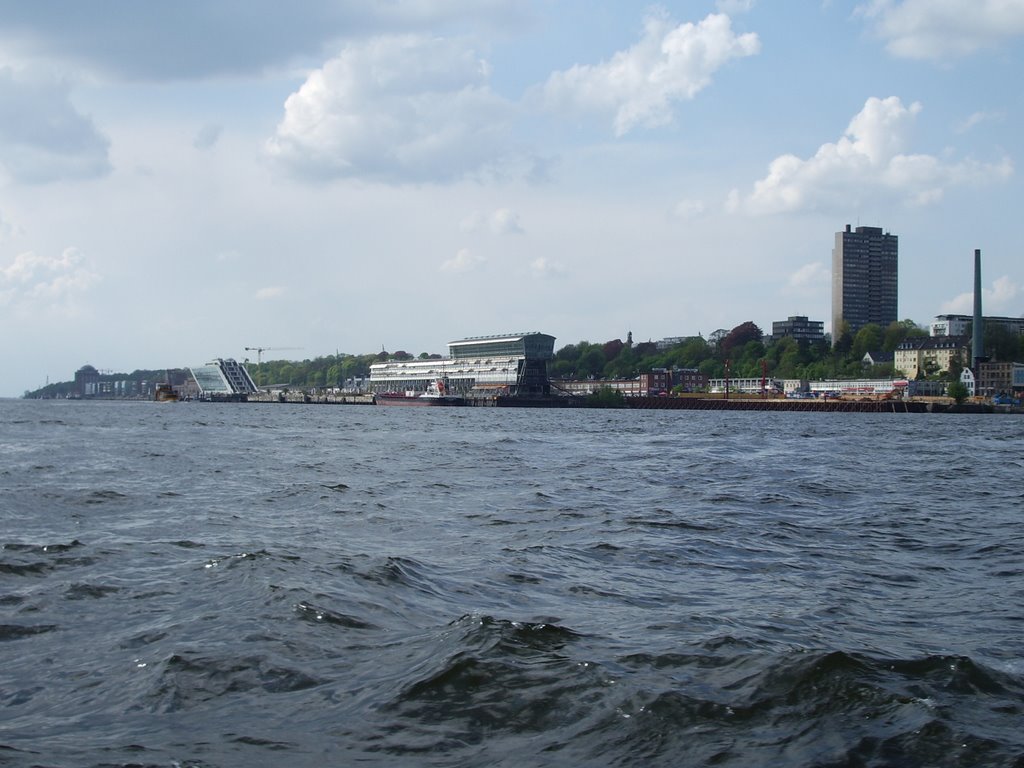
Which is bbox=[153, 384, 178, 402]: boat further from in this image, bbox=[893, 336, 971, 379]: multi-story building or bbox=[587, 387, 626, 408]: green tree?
bbox=[893, 336, 971, 379]: multi-story building

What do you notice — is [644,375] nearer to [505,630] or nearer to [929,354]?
[929,354]

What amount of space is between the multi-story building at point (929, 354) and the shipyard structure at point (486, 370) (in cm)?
6592

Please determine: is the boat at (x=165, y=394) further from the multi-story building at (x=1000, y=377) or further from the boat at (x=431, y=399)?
the multi-story building at (x=1000, y=377)

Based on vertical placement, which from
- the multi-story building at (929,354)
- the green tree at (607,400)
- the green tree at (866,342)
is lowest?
the green tree at (607,400)

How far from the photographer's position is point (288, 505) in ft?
59.3

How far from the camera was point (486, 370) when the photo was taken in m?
162

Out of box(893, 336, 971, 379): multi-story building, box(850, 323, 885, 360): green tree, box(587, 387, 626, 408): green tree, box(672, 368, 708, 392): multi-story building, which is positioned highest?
box(850, 323, 885, 360): green tree

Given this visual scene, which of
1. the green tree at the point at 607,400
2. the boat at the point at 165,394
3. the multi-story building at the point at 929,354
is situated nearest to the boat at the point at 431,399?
the green tree at the point at 607,400

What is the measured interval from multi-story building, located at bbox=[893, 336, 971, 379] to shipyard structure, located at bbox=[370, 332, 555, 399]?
65.9 m

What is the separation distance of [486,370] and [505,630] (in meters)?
154

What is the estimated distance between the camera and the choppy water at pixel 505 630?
605 centimetres

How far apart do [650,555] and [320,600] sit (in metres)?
5.13

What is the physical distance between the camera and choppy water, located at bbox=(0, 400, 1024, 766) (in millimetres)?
6051

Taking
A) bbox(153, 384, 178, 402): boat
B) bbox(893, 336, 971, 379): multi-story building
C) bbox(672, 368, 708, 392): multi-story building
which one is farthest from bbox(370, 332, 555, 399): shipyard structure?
bbox(893, 336, 971, 379): multi-story building
